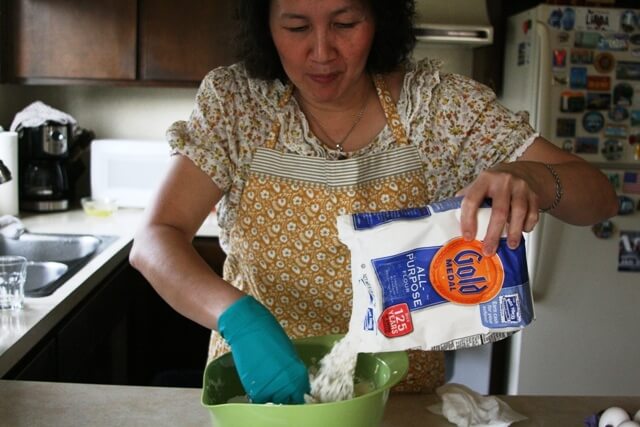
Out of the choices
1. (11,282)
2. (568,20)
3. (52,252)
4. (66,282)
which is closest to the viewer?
(11,282)

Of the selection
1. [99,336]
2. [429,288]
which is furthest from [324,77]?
[99,336]

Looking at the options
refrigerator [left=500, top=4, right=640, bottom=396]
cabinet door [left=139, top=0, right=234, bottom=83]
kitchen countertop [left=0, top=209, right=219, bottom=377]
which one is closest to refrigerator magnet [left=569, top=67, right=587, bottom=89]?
refrigerator [left=500, top=4, right=640, bottom=396]

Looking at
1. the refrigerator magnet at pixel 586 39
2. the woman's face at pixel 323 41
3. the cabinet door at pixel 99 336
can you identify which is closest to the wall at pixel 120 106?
the cabinet door at pixel 99 336

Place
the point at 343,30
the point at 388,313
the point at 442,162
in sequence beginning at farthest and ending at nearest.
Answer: the point at 442,162 < the point at 343,30 < the point at 388,313

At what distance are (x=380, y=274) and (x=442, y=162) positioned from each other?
47cm

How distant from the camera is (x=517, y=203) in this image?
3.22 feet

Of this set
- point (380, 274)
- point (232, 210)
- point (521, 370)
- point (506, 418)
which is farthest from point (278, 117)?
point (521, 370)

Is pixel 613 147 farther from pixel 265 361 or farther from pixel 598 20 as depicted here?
pixel 265 361

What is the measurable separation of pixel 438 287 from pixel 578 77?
200 cm

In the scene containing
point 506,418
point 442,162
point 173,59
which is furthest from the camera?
point 173,59

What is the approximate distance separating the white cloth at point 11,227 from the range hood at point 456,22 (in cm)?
154

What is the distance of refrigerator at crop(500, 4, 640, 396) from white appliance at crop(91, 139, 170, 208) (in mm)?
1372

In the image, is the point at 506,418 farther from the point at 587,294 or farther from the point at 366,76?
the point at 587,294

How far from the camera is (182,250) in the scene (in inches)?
45.1
